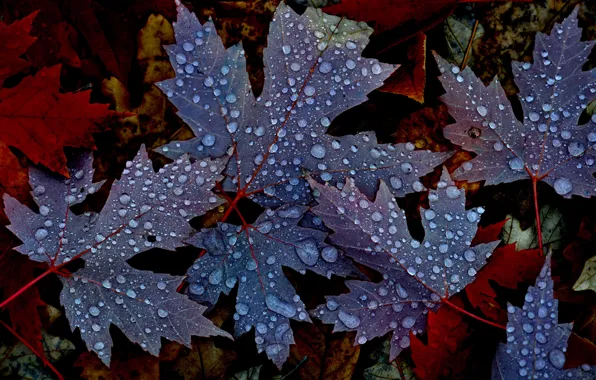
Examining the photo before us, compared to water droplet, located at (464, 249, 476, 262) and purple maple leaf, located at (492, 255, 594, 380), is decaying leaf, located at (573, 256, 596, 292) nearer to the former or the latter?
purple maple leaf, located at (492, 255, 594, 380)

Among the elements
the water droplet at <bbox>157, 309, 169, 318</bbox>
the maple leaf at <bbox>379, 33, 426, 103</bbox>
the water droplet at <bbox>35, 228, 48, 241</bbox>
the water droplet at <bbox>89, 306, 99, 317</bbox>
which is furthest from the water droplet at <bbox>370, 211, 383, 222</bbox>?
the water droplet at <bbox>35, 228, 48, 241</bbox>

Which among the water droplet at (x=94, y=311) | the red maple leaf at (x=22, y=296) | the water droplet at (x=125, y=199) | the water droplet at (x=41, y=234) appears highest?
the water droplet at (x=125, y=199)

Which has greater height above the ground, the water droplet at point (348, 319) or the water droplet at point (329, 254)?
the water droplet at point (329, 254)

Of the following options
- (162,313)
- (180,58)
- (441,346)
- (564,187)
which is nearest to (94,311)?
(162,313)

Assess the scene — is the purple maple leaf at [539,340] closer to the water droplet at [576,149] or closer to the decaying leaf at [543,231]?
the decaying leaf at [543,231]

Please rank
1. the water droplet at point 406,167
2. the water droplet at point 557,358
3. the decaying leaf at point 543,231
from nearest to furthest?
the water droplet at point 557,358, the water droplet at point 406,167, the decaying leaf at point 543,231

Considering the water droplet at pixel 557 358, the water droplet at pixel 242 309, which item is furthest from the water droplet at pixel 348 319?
the water droplet at pixel 557 358

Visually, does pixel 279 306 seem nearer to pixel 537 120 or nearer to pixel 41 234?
pixel 41 234

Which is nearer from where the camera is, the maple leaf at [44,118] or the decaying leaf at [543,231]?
the maple leaf at [44,118]
